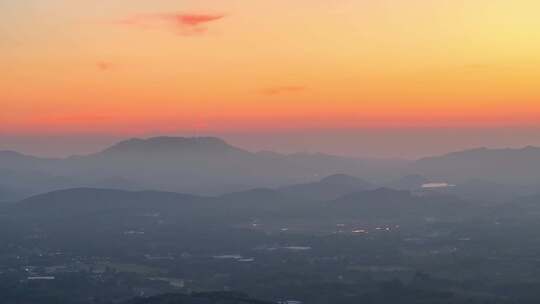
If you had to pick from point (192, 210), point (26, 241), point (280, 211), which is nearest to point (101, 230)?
point (26, 241)

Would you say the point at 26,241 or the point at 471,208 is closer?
the point at 26,241

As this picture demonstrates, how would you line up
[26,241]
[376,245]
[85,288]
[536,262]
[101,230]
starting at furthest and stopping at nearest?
[101,230], [26,241], [376,245], [536,262], [85,288]

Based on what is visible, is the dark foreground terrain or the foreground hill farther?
the dark foreground terrain

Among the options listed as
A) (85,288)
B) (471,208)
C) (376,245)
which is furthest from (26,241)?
(471,208)

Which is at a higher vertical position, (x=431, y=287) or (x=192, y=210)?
(x=192, y=210)

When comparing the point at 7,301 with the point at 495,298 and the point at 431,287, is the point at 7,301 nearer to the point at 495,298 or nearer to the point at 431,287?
the point at 431,287

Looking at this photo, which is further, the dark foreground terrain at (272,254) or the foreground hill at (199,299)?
the dark foreground terrain at (272,254)

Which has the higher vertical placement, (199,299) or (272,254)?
(272,254)

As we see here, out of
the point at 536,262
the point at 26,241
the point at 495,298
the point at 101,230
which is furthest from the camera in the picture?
the point at 101,230

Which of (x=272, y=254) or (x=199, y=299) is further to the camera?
(x=272, y=254)
